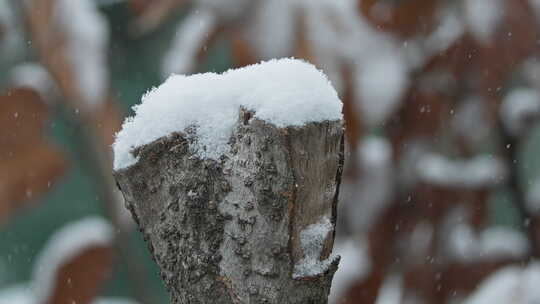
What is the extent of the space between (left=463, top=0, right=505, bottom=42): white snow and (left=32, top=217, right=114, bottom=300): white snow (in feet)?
2.37

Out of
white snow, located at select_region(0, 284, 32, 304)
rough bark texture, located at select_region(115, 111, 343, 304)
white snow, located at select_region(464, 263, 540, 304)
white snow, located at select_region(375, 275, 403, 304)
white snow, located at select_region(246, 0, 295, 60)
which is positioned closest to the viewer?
rough bark texture, located at select_region(115, 111, 343, 304)

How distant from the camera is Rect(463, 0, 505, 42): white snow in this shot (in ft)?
4.64

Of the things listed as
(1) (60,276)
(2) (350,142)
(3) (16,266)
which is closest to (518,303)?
(2) (350,142)

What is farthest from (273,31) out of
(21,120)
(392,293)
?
(392,293)

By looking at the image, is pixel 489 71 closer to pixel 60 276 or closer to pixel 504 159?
pixel 504 159

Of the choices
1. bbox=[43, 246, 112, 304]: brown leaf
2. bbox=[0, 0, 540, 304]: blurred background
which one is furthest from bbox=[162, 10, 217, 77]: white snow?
bbox=[43, 246, 112, 304]: brown leaf

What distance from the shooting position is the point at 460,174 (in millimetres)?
1646

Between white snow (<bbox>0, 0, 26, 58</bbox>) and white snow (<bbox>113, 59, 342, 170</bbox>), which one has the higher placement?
white snow (<bbox>0, 0, 26, 58</bbox>)

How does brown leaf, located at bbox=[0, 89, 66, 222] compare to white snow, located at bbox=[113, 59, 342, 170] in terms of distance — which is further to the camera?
brown leaf, located at bbox=[0, 89, 66, 222]

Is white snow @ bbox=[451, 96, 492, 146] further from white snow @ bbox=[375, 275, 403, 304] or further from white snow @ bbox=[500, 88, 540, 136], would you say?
white snow @ bbox=[375, 275, 403, 304]

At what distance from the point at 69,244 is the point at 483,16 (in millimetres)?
857

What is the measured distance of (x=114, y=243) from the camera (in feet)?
4.91

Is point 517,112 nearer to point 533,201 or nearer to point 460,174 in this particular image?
point 460,174

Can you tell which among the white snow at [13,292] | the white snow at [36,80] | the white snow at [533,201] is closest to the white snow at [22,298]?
the white snow at [13,292]
